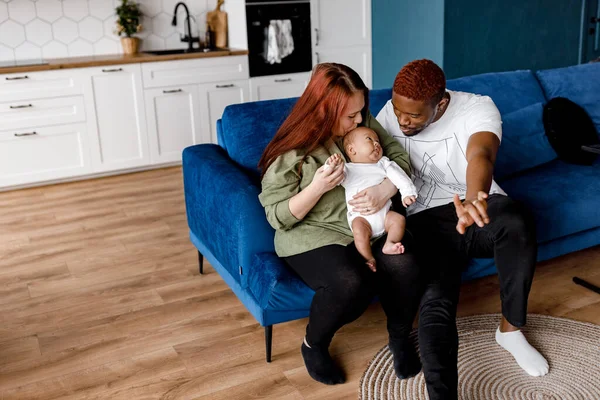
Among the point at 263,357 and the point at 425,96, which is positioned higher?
the point at 425,96

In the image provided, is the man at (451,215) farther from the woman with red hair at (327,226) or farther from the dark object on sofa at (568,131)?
the dark object on sofa at (568,131)

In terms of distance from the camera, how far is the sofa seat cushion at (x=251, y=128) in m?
2.56

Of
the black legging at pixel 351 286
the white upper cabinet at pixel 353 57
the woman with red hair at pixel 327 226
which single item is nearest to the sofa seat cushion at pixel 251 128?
the woman with red hair at pixel 327 226

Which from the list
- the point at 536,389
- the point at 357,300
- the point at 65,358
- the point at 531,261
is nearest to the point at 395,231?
the point at 357,300

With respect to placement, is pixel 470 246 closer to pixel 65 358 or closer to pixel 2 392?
pixel 65 358

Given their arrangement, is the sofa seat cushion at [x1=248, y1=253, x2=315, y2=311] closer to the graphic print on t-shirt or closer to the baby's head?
the baby's head

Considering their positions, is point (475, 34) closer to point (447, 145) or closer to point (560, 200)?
point (560, 200)

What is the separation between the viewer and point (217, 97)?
500 cm

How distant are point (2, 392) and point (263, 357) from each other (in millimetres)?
865

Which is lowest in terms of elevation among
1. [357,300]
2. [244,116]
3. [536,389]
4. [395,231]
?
[536,389]

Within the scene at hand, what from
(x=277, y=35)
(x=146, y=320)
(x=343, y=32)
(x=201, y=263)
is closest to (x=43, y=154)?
(x=277, y=35)

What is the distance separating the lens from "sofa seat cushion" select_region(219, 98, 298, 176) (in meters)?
2.56

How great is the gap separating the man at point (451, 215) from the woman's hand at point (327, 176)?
0.34m

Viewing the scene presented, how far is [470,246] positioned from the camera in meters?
2.20
